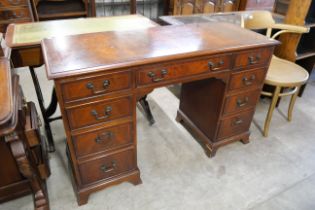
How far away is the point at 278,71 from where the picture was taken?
192 cm

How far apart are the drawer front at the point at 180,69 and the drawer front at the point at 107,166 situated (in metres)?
0.47

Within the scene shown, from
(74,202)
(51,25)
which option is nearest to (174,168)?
(74,202)

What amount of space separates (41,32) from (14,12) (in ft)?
5.21

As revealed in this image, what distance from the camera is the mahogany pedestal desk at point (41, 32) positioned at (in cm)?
141

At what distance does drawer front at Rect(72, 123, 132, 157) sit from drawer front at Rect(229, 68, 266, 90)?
0.70 m

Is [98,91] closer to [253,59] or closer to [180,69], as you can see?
[180,69]

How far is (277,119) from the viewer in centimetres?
225

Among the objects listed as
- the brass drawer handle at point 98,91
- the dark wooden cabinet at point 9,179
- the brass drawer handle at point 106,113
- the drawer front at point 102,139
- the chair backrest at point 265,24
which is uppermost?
the chair backrest at point 265,24

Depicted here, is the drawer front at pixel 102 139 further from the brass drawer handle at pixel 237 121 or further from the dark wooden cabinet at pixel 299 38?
the dark wooden cabinet at pixel 299 38

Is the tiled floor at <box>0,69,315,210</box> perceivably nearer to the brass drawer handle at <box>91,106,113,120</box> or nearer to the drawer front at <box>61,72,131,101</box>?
the brass drawer handle at <box>91,106,113,120</box>

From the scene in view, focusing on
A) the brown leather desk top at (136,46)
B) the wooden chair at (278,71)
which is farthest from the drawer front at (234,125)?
the brown leather desk top at (136,46)

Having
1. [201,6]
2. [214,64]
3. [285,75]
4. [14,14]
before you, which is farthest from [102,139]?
[201,6]

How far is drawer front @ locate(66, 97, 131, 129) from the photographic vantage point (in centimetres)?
112

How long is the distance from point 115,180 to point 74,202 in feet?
0.90
